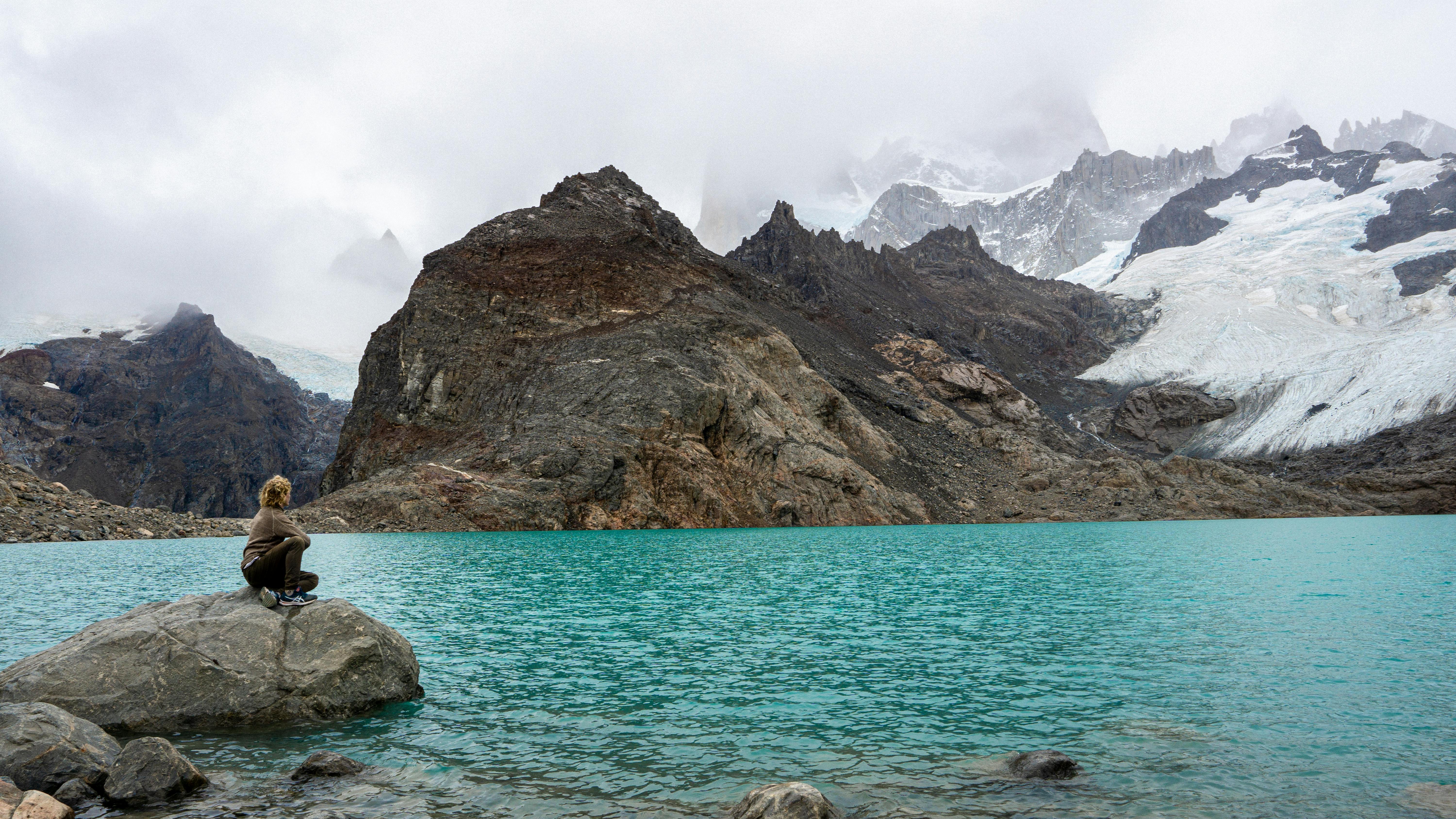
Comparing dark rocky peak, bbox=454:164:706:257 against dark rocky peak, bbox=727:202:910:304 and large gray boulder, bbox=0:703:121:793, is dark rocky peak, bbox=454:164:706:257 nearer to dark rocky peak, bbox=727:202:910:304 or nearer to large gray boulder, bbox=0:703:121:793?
dark rocky peak, bbox=727:202:910:304

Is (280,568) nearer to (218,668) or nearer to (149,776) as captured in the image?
(218,668)

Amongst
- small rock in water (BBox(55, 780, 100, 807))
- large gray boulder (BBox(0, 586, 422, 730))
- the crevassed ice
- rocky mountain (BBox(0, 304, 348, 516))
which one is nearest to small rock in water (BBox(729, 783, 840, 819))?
small rock in water (BBox(55, 780, 100, 807))

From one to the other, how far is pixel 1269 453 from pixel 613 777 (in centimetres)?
16572

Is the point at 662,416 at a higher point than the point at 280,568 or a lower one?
higher


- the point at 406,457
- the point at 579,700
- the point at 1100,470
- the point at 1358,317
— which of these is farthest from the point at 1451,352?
the point at 579,700

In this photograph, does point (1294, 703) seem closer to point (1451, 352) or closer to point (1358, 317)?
point (1451, 352)

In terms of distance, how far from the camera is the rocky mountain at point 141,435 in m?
168

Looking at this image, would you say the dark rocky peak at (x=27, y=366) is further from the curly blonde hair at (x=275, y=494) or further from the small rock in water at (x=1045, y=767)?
the small rock in water at (x=1045, y=767)

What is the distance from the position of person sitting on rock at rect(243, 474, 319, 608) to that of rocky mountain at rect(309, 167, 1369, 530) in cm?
5715

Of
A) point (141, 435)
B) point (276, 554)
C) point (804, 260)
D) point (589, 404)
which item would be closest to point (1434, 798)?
point (276, 554)

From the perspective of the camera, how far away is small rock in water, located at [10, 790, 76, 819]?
827 centimetres

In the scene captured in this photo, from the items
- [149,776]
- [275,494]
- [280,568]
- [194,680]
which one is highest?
[275,494]

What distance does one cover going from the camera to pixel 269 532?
13.7 m

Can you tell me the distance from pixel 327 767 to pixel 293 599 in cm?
455
